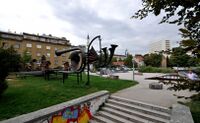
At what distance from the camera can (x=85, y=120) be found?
30.1 feet

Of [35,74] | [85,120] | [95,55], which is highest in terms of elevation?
[95,55]

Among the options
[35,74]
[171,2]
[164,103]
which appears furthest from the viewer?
[35,74]

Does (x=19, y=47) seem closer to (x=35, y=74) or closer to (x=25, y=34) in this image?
(x=25, y=34)

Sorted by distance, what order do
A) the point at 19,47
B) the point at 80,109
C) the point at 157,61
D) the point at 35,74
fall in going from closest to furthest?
the point at 80,109 → the point at 35,74 → the point at 19,47 → the point at 157,61

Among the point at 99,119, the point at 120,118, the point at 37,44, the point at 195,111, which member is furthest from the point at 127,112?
the point at 37,44

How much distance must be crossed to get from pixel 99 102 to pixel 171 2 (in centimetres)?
795

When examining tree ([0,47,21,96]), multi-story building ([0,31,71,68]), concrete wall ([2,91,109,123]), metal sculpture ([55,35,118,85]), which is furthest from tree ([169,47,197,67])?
multi-story building ([0,31,71,68])

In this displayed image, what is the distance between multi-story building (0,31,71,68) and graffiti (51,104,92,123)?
1878 inches

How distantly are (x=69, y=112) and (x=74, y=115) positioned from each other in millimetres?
374

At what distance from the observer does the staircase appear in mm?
8258

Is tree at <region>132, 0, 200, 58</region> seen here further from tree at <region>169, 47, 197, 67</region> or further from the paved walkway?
the paved walkway

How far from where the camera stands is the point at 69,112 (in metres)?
8.23

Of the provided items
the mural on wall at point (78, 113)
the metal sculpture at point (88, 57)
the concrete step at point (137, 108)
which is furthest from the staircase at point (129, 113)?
the metal sculpture at point (88, 57)

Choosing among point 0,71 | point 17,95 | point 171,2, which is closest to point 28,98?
point 17,95
